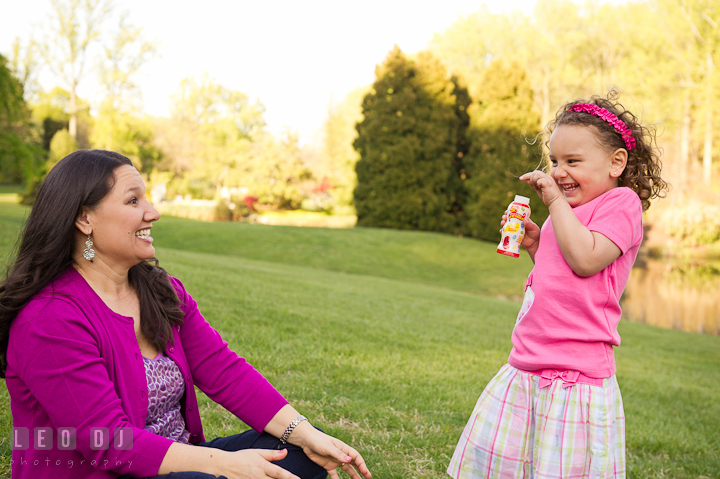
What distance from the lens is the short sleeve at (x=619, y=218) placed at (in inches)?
71.5

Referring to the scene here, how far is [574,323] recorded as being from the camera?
1850mm

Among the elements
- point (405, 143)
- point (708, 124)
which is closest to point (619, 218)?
point (405, 143)

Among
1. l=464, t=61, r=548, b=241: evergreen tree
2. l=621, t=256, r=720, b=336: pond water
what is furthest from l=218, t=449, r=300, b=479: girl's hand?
l=464, t=61, r=548, b=241: evergreen tree

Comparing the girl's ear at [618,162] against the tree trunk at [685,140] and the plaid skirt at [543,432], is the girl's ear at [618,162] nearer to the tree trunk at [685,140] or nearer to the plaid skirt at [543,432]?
the plaid skirt at [543,432]

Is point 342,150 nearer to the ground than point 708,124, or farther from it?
nearer to the ground

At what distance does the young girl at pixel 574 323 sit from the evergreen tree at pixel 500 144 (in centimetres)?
2410

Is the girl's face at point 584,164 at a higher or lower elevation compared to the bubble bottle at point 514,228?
higher

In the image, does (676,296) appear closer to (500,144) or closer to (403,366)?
(500,144)

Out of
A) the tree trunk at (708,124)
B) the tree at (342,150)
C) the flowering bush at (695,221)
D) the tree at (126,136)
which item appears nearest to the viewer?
the flowering bush at (695,221)

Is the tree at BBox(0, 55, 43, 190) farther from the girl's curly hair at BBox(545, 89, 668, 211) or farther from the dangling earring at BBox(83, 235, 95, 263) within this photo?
the girl's curly hair at BBox(545, 89, 668, 211)

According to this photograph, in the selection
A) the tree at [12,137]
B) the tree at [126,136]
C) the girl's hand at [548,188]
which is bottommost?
the girl's hand at [548,188]

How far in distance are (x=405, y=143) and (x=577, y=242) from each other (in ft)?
79.3

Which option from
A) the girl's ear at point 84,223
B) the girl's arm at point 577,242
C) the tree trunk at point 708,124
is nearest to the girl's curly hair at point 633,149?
the girl's arm at point 577,242

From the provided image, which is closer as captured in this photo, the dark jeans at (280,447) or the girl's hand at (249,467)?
the girl's hand at (249,467)
